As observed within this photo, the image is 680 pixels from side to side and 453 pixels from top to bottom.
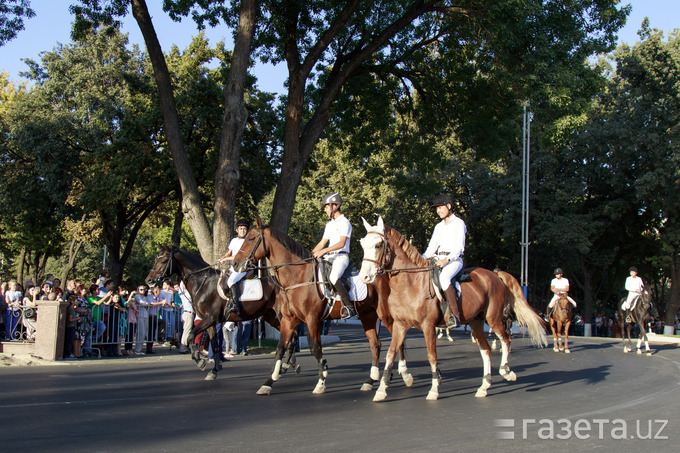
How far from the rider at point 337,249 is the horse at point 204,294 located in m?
2.15

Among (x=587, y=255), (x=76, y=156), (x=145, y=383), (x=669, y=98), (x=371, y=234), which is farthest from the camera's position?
(x=587, y=255)

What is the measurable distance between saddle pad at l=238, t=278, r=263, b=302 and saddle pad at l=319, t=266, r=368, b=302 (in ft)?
7.66

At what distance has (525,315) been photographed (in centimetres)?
1250

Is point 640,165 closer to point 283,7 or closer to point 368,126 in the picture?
point 368,126

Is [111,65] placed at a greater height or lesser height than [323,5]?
greater

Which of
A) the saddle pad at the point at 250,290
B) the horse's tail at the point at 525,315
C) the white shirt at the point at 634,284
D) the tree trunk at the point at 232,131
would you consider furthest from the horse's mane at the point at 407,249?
the white shirt at the point at 634,284

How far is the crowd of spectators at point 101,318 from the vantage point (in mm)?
16375

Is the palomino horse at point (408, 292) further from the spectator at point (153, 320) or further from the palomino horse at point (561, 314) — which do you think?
the palomino horse at point (561, 314)

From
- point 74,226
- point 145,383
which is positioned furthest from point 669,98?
point 145,383

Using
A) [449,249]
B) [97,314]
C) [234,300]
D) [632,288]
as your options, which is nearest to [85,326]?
[97,314]

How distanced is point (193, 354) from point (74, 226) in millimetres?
28826

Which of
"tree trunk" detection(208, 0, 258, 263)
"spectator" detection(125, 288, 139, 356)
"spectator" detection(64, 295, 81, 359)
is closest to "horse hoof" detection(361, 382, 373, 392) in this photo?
"tree trunk" detection(208, 0, 258, 263)

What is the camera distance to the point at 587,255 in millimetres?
46906

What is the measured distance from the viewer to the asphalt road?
683cm
